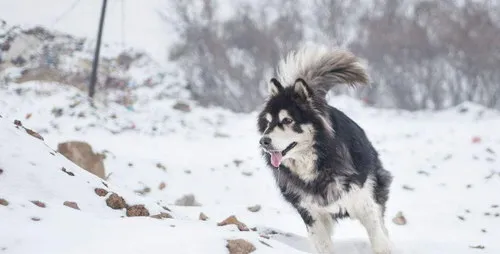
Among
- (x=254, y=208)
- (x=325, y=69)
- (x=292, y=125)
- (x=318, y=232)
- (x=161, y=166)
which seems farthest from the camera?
(x=161, y=166)

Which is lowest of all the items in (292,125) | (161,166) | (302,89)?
(292,125)

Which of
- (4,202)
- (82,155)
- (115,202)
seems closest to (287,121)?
(115,202)

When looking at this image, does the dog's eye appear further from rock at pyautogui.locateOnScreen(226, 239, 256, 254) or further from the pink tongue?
rock at pyautogui.locateOnScreen(226, 239, 256, 254)

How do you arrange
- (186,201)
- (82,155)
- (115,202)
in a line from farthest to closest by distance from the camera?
(186,201), (82,155), (115,202)

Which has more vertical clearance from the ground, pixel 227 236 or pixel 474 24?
pixel 474 24

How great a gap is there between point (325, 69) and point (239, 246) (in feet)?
8.26

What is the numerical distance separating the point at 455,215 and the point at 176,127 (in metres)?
9.92

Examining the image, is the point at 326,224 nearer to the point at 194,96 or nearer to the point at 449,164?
the point at 449,164

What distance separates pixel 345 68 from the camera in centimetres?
503

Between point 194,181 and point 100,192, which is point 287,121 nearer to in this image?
point 100,192

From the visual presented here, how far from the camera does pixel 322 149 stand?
14.8 ft

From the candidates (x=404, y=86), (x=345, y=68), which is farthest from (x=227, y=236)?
(x=404, y=86)

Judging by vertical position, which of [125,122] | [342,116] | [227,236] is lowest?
[227,236]

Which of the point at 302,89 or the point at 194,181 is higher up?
the point at 194,181
